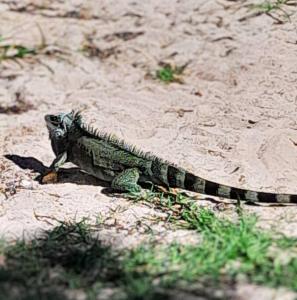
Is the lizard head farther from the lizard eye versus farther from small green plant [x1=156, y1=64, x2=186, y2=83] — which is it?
small green plant [x1=156, y1=64, x2=186, y2=83]

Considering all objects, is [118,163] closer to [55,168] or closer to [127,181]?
[127,181]

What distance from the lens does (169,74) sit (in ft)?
26.7

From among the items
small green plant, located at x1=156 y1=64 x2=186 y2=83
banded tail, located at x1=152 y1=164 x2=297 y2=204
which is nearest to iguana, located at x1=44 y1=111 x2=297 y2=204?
banded tail, located at x1=152 y1=164 x2=297 y2=204

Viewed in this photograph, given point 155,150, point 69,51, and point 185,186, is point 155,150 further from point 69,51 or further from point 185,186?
point 69,51

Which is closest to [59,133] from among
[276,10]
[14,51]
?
[14,51]

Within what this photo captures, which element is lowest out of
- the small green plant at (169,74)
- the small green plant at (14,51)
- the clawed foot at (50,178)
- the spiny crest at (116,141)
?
the clawed foot at (50,178)

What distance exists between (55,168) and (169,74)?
222cm

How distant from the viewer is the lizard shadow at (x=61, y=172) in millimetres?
6449

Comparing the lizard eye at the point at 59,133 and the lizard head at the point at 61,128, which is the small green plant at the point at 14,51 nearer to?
the lizard head at the point at 61,128

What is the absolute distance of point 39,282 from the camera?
448 cm

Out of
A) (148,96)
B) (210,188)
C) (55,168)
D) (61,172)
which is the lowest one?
(61,172)

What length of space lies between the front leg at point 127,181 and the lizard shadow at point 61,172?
275 mm

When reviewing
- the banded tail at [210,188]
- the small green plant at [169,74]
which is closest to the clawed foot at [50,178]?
the banded tail at [210,188]

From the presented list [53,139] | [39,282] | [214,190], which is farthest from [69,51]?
[39,282]
